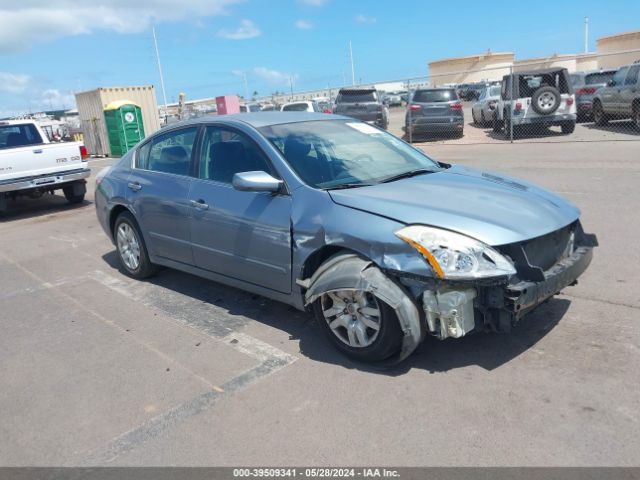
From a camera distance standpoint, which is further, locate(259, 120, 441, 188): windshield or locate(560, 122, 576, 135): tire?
locate(560, 122, 576, 135): tire

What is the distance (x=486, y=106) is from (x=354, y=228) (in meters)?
18.6

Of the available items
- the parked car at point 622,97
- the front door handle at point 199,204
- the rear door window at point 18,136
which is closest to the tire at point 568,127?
the parked car at point 622,97

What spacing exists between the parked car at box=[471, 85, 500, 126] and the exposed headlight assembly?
17545 millimetres

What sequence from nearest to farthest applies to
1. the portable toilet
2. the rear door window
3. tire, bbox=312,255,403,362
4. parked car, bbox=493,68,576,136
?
tire, bbox=312,255,403,362
the rear door window
parked car, bbox=493,68,576,136
the portable toilet

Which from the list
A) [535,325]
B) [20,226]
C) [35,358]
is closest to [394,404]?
[535,325]

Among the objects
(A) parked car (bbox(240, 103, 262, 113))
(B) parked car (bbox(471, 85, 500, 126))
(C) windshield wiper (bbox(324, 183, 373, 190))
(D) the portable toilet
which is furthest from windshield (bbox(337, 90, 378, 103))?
(C) windshield wiper (bbox(324, 183, 373, 190))

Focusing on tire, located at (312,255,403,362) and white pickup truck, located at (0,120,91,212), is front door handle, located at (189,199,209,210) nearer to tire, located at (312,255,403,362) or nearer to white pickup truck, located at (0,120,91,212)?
tire, located at (312,255,403,362)

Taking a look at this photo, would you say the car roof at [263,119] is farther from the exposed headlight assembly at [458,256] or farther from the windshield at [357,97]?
the windshield at [357,97]

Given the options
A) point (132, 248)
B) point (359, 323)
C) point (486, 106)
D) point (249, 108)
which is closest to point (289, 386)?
point (359, 323)

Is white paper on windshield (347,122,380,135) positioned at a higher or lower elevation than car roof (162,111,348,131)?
lower

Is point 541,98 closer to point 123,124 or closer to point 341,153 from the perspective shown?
point 341,153

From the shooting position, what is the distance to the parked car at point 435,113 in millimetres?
17578

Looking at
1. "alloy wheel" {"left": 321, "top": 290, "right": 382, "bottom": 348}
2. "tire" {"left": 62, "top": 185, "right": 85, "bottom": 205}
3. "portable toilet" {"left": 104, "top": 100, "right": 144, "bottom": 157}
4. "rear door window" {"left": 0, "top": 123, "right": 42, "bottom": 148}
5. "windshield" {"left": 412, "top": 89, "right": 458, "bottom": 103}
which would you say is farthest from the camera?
"portable toilet" {"left": 104, "top": 100, "right": 144, "bottom": 157}

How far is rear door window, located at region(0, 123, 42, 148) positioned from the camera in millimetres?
10826
